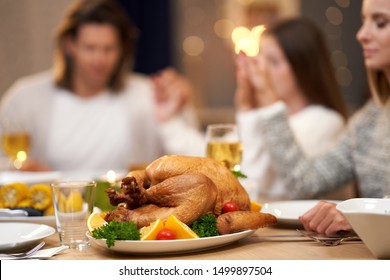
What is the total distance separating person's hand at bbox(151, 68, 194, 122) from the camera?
A: 328cm

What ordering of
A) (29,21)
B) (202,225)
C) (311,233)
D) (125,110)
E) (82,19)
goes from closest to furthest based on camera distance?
(202,225) → (311,233) → (82,19) → (125,110) → (29,21)

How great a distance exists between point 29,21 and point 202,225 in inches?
175

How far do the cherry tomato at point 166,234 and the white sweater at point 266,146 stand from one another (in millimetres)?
1322

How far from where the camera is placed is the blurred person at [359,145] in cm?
197

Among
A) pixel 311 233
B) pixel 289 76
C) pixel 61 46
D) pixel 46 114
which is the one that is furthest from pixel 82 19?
pixel 311 233

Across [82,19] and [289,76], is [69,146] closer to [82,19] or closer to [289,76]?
[82,19]

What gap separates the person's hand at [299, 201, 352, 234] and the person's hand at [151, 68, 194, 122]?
6.54 feet

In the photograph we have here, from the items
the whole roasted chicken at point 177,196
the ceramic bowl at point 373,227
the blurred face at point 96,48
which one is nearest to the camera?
the ceramic bowl at point 373,227

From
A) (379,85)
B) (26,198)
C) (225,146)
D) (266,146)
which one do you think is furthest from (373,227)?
(266,146)

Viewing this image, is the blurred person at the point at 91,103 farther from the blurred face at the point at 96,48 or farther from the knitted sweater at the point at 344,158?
the knitted sweater at the point at 344,158

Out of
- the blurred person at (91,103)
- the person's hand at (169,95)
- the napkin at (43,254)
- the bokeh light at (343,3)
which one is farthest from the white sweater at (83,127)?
the bokeh light at (343,3)

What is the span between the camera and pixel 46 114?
11.9 ft

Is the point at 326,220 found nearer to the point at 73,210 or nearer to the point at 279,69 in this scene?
the point at 73,210

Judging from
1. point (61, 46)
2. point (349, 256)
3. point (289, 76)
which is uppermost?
point (61, 46)
